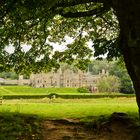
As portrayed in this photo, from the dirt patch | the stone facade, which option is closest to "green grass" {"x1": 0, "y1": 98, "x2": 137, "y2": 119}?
the dirt patch

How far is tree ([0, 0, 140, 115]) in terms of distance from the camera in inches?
371

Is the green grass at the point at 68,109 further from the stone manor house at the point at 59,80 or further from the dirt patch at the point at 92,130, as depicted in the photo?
the stone manor house at the point at 59,80

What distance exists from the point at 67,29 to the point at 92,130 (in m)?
8.71

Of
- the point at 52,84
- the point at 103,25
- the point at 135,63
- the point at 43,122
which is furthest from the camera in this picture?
the point at 52,84

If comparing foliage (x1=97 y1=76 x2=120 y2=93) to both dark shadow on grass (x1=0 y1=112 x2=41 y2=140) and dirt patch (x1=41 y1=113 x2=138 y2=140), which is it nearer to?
dirt patch (x1=41 y1=113 x2=138 y2=140)

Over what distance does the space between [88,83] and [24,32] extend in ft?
400

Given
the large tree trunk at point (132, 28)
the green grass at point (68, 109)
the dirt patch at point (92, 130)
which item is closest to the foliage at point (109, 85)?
the green grass at point (68, 109)

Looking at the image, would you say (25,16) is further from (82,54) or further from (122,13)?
(82,54)

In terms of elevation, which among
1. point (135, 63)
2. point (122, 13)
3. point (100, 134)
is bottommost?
point (100, 134)

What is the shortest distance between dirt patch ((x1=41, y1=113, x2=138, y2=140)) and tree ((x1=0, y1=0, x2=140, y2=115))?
3.18m

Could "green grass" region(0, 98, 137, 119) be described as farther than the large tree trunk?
Yes

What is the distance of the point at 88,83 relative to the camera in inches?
5531

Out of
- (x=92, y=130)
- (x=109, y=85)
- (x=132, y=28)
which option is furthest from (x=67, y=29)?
(x=109, y=85)

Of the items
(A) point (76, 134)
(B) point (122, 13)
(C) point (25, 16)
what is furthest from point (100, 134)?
(B) point (122, 13)
